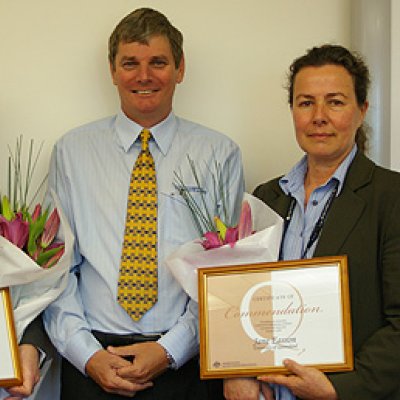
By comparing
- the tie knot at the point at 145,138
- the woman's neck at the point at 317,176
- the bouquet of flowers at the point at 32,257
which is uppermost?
the tie knot at the point at 145,138

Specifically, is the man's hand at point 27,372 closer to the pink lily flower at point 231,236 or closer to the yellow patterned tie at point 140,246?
the yellow patterned tie at point 140,246

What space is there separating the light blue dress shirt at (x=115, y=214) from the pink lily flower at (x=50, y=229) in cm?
15

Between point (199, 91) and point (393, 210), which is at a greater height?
point (199, 91)

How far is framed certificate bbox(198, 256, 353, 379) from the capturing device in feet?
5.44

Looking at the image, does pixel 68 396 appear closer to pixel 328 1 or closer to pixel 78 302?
pixel 78 302

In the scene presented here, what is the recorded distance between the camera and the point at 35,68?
263 centimetres

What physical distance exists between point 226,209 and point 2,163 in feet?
3.22

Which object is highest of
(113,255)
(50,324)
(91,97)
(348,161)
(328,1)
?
(328,1)

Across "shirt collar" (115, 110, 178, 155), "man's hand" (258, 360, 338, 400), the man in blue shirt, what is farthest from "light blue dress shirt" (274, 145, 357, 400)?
"shirt collar" (115, 110, 178, 155)

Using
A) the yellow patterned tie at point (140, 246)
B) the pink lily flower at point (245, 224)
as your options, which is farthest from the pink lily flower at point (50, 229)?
the pink lily flower at point (245, 224)

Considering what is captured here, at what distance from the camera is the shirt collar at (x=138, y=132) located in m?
2.27

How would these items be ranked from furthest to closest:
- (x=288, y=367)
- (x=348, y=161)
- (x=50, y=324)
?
(x=50, y=324) < (x=348, y=161) < (x=288, y=367)

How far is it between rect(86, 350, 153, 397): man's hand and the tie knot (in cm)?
67

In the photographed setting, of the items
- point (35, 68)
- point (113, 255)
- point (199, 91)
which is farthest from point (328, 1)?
point (113, 255)
